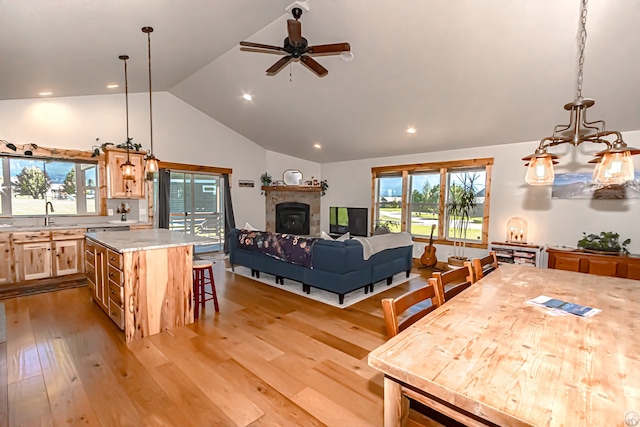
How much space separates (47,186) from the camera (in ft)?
16.7

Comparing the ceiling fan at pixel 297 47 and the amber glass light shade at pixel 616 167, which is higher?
the ceiling fan at pixel 297 47

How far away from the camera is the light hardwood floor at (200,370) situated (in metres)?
1.99

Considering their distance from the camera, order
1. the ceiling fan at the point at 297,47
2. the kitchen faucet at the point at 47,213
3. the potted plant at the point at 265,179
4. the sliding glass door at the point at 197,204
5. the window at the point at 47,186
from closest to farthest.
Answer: the ceiling fan at the point at 297,47
the window at the point at 47,186
the kitchen faucet at the point at 47,213
the sliding glass door at the point at 197,204
the potted plant at the point at 265,179

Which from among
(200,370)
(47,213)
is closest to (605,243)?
(200,370)

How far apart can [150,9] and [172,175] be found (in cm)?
435

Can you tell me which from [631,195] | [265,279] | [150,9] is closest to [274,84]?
[150,9]

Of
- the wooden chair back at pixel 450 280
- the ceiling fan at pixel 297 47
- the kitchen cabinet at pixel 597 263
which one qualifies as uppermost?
the ceiling fan at pixel 297 47

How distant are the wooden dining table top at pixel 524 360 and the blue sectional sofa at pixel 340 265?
224 cm

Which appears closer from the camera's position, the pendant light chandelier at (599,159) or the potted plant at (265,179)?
the pendant light chandelier at (599,159)

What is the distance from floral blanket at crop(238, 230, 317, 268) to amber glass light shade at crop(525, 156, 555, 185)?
9.05 ft

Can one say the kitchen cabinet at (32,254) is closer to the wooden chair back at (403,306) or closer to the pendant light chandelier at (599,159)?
the wooden chair back at (403,306)

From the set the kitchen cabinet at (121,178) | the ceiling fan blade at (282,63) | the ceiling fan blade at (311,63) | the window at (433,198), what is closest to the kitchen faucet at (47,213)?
the kitchen cabinet at (121,178)

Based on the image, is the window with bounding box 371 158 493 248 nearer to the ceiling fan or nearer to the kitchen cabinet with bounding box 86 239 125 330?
the ceiling fan

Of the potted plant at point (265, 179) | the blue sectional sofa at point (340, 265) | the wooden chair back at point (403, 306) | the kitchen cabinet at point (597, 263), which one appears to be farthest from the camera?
the potted plant at point (265, 179)
